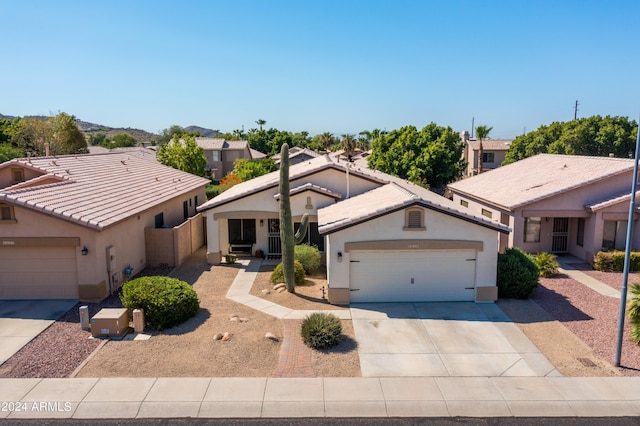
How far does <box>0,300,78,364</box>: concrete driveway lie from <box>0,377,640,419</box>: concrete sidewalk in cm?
243

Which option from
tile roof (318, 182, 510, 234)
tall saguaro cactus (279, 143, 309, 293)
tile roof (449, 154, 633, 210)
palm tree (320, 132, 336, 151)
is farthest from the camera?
palm tree (320, 132, 336, 151)

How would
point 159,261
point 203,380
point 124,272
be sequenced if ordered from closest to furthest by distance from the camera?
point 203,380 < point 124,272 < point 159,261

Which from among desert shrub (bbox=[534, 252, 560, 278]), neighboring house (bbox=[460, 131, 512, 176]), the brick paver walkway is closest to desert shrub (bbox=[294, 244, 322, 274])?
the brick paver walkway

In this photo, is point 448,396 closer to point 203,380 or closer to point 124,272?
point 203,380

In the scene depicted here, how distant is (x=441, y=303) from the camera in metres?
17.8

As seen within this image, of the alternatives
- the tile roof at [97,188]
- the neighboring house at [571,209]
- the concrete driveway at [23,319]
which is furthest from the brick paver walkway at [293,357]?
the neighboring house at [571,209]

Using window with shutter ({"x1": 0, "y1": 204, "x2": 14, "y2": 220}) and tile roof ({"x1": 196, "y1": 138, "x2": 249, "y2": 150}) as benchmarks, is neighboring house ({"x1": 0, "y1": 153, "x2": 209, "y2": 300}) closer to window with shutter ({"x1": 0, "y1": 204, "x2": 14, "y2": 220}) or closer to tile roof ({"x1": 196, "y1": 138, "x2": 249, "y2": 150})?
window with shutter ({"x1": 0, "y1": 204, "x2": 14, "y2": 220})

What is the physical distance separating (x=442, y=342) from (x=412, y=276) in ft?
12.5

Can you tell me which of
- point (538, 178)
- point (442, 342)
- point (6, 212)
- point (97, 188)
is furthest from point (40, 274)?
point (538, 178)

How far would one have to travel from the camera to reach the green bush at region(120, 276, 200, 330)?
1507cm

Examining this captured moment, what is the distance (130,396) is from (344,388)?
16.8 feet

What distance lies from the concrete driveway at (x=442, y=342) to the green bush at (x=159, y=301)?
5.72 meters

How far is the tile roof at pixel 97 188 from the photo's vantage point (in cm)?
1745

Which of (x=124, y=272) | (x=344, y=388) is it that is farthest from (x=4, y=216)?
(x=344, y=388)
